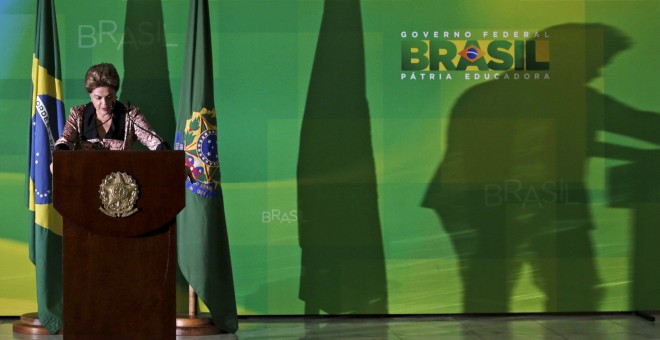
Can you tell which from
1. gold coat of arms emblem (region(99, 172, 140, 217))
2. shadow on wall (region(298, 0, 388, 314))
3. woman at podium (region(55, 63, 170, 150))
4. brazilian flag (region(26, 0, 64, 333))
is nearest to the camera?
gold coat of arms emblem (region(99, 172, 140, 217))

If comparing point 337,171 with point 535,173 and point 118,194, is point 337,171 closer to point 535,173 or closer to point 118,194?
point 535,173

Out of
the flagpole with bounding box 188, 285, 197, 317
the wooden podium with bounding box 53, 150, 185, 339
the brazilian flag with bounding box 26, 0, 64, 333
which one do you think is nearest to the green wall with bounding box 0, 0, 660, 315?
the brazilian flag with bounding box 26, 0, 64, 333

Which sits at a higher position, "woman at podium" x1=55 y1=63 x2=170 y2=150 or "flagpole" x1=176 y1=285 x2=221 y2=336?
"woman at podium" x1=55 y1=63 x2=170 y2=150

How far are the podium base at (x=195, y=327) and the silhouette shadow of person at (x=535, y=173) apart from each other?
183cm

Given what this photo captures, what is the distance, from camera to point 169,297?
461cm

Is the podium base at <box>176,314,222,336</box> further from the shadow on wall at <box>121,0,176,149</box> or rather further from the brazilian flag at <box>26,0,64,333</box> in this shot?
the shadow on wall at <box>121,0,176,149</box>

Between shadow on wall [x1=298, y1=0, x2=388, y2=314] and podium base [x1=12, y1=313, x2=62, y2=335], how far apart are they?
1.79 metres

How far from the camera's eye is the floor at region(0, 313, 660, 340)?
6.32 metres

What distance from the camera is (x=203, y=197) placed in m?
6.33

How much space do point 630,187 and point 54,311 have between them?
406cm

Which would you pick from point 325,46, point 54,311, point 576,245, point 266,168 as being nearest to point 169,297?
point 54,311

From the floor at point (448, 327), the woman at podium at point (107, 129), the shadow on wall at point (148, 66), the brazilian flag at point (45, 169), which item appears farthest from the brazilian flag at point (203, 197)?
the woman at podium at point (107, 129)

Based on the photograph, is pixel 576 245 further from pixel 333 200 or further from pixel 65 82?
pixel 65 82

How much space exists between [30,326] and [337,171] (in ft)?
7.54
